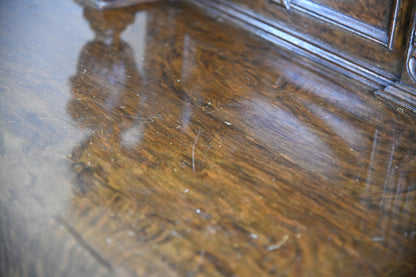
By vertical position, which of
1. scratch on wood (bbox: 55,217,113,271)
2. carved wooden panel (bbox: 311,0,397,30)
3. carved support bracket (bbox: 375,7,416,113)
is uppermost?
carved wooden panel (bbox: 311,0,397,30)

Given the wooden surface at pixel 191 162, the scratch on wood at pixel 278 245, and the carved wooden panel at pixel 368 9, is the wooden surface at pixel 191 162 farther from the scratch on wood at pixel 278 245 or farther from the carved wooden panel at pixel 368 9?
the carved wooden panel at pixel 368 9

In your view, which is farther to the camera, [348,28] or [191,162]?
[348,28]

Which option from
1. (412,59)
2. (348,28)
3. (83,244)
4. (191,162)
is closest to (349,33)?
(348,28)

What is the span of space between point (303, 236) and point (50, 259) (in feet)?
1.40

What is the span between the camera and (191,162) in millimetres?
946

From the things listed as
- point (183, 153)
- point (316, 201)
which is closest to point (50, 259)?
point (183, 153)

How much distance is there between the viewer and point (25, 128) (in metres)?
1.01

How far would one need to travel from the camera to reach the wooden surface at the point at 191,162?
2.47 feet

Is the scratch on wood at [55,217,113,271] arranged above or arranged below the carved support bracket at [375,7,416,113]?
below

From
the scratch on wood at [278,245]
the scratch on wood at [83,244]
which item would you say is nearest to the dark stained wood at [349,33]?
the scratch on wood at [278,245]

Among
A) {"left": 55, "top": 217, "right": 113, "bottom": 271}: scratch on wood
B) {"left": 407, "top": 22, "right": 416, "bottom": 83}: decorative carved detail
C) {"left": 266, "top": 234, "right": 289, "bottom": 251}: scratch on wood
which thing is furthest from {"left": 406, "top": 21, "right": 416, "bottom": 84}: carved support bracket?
{"left": 55, "top": 217, "right": 113, "bottom": 271}: scratch on wood

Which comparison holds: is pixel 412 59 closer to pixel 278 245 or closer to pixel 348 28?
pixel 348 28

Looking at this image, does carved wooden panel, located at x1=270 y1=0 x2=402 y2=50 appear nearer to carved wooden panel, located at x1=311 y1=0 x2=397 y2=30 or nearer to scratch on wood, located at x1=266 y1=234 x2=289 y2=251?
carved wooden panel, located at x1=311 y1=0 x2=397 y2=30

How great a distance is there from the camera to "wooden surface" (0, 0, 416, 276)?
29.7 inches
